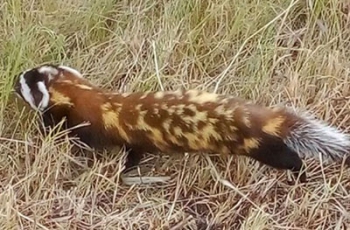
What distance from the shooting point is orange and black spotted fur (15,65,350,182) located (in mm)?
2590

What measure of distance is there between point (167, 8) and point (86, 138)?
1.74 feet

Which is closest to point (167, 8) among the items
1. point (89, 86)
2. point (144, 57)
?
point (144, 57)

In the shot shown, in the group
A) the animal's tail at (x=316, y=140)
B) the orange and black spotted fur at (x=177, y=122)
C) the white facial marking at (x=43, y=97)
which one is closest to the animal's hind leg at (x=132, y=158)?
the orange and black spotted fur at (x=177, y=122)

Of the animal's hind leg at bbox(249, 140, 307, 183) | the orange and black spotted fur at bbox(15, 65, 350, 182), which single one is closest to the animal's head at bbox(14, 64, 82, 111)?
the orange and black spotted fur at bbox(15, 65, 350, 182)

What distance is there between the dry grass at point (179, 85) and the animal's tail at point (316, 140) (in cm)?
8

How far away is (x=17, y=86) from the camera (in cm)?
284

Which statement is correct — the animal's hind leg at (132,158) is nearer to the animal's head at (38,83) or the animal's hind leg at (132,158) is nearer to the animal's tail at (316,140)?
the animal's head at (38,83)

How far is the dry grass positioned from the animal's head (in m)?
0.05

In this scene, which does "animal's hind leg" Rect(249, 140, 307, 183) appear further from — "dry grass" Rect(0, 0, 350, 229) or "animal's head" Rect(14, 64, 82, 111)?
"animal's head" Rect(14, 64, 82, 111)

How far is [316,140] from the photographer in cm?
262

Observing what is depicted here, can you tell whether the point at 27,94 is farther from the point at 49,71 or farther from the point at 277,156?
the point at 277,156

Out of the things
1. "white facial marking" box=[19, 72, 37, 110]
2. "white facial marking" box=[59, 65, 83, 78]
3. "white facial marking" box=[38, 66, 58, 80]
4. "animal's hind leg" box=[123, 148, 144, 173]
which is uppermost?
"white facial marking" box=[38, 66, 58, 80]

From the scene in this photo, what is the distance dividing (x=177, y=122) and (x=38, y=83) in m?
0.42

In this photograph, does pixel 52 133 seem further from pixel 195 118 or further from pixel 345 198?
pixel 345 198
